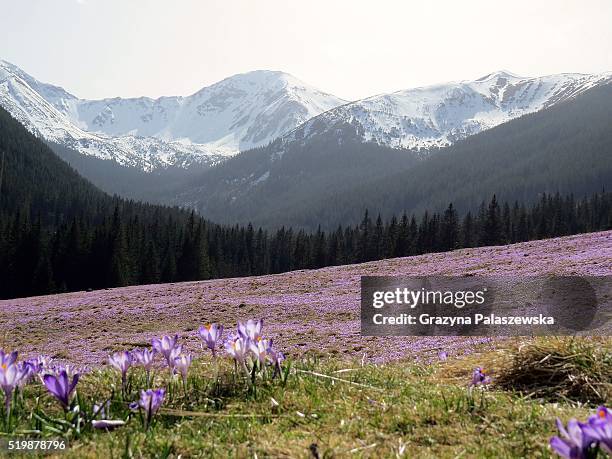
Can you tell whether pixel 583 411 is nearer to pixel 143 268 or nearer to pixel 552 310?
pixel 552 310

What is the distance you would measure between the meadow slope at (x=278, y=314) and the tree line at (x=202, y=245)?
43.2 m

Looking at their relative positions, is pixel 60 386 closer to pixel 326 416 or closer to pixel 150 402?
pixel 150 402

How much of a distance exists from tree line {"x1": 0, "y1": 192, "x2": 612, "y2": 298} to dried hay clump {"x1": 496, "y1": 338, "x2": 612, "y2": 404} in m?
72.9

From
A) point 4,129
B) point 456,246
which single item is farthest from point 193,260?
point 4,129

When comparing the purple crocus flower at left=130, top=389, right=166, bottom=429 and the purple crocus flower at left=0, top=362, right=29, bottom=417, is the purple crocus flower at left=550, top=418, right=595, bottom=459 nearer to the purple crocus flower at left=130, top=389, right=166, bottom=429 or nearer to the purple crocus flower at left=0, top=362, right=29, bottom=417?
the purple crocus flower at left=130, top=389, right=166, bottom=429

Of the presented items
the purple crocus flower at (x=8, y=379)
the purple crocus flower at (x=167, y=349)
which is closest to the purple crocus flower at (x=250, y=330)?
the purple crocus flower at (x=167, y=349)

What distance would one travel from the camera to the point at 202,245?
85.6 m

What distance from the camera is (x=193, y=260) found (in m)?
84.9

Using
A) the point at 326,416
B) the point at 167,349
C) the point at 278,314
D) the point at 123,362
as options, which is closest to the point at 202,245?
the point at 278,314

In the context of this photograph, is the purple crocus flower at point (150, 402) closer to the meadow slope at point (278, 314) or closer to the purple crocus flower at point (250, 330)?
the purple crocus flower at point (250, 330)

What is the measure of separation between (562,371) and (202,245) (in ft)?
276

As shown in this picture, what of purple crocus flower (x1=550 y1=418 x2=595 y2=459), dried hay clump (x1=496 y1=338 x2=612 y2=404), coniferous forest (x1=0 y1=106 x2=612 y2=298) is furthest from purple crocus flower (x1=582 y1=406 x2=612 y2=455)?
coniferous forest (x1=0 y1=106 x2=612 y2=298)

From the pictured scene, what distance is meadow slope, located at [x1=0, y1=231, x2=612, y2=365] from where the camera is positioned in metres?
12.7

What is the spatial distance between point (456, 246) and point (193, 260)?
5067 centimetres
